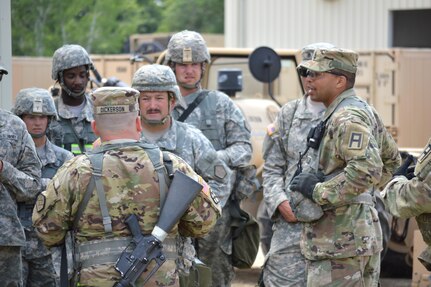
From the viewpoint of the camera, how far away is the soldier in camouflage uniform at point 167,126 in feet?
21.9

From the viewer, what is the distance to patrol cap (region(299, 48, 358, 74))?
20.4 feet

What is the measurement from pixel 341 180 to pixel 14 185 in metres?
1.95

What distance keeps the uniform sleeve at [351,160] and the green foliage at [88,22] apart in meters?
9.62

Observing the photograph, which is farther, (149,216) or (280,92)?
(280,92)

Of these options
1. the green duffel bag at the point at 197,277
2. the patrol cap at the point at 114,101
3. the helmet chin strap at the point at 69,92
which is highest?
the patrol cap at the point at 114,101

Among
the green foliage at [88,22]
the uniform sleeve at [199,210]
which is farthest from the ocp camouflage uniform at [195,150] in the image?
the green foliage at [88,22]

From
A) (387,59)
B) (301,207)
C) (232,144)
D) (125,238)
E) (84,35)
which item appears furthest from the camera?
(84,35)

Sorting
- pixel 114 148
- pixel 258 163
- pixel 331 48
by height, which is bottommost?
pixel 258 163

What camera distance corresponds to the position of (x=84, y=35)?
27156 mm

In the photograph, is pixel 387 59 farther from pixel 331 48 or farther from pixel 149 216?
pixel 149 216

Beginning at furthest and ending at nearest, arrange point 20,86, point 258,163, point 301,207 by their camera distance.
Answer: point 20,86 → point 258,163 → point 301,207

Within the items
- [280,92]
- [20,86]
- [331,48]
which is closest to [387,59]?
[280,92]

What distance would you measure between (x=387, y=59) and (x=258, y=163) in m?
6.41

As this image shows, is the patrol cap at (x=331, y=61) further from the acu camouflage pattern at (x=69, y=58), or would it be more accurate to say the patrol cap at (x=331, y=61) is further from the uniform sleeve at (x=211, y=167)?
the acu camouflage pattern at (x=69, y=58)
